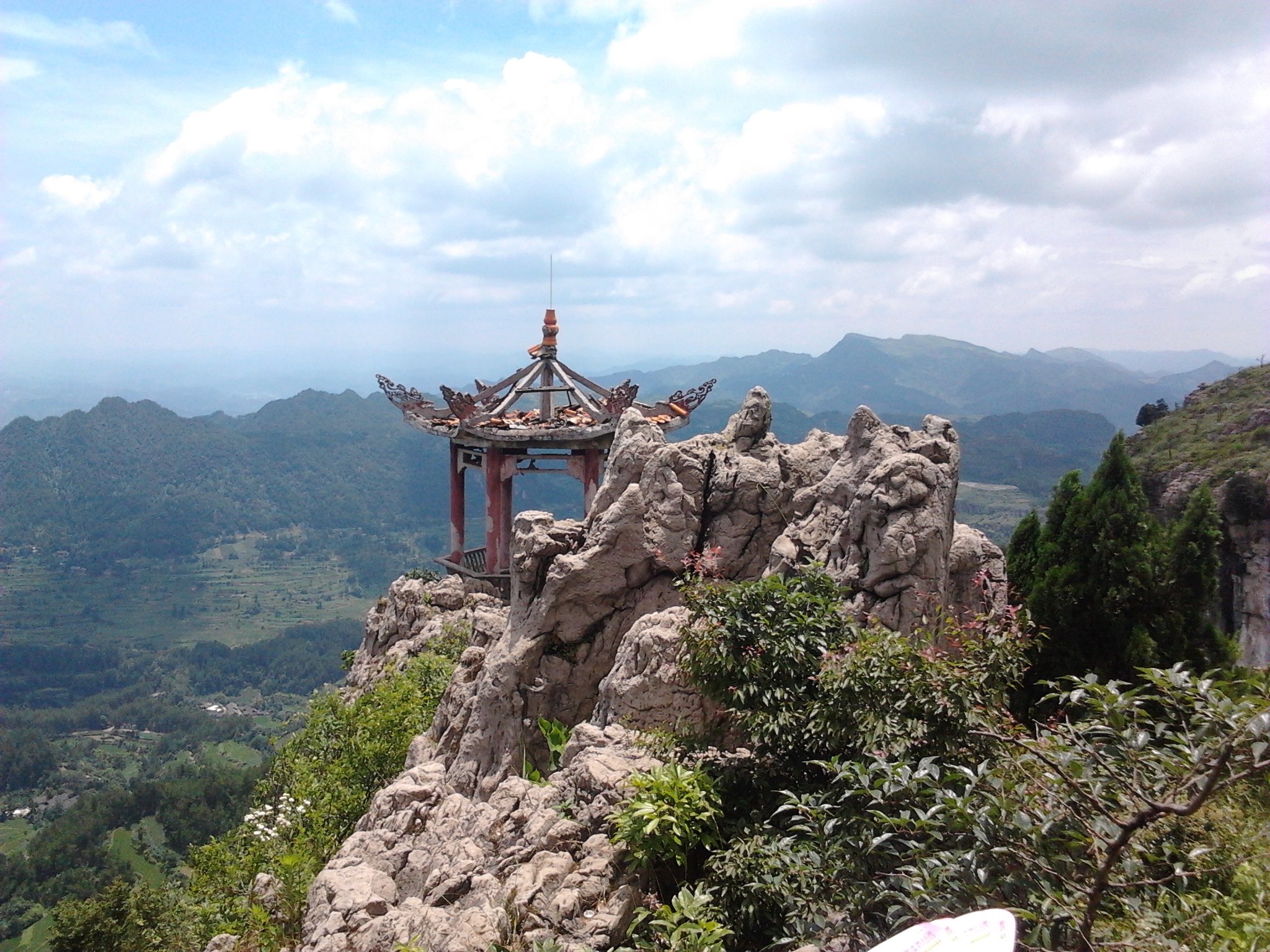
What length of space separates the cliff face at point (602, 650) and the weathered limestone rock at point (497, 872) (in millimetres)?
17

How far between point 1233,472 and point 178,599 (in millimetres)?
149632

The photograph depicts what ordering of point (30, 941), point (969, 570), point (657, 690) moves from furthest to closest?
point (30, 941), point (969, 570), point (657, 690)

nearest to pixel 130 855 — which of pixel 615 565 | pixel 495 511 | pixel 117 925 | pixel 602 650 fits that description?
pixel 117 925

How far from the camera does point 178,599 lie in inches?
5832

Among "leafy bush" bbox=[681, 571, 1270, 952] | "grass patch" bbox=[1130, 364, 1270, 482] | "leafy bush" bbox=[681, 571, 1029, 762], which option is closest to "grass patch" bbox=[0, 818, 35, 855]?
"leafy bush" bbox=[681, 571, 1029, 762]

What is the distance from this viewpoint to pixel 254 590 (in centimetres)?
15112

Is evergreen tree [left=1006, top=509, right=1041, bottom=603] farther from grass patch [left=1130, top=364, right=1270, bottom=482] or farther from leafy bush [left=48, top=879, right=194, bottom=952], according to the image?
grass patch [left=1130, top=364, right=1270, bottom=482]

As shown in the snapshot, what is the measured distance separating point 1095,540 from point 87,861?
5130 centimetres

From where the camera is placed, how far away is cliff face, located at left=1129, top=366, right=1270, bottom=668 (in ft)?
96.2

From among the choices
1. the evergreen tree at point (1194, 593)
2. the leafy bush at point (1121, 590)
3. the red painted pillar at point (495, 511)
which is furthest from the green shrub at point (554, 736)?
the red painted pillar at point (495, 511)

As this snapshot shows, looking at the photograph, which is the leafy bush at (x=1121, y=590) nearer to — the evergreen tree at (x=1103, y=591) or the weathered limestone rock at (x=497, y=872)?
the evergreen tree at (x=1103, y=591)

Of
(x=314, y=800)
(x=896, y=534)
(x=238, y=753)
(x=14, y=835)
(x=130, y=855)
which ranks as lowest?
(x=238, y=753)

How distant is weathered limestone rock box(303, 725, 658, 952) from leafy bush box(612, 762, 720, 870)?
431 mm

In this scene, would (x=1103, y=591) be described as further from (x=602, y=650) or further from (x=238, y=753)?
(x=238, y=753)
